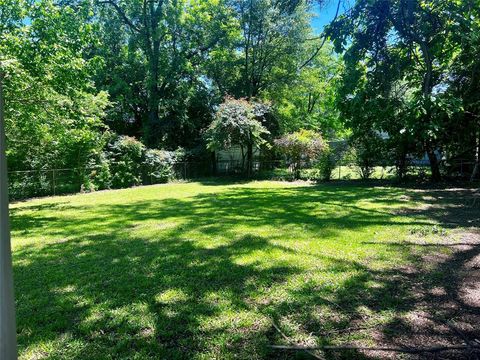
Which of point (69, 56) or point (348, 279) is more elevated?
point (69, 56)

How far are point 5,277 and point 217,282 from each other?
9.98ft

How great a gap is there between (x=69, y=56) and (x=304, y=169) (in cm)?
1373

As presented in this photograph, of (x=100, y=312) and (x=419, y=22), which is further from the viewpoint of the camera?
(x=419, y=22)

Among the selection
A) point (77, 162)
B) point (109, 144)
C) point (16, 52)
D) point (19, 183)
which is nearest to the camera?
point (16, 52)

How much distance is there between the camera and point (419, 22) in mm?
5789

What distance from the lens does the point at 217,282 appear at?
3988 millimetres

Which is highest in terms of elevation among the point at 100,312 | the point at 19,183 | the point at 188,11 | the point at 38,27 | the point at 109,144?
the point at 188,11

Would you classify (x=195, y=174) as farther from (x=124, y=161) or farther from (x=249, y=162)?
(x=124, y=161)

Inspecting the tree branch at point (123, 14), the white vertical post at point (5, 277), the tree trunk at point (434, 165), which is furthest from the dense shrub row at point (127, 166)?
the white vertical post at point (5, 277)

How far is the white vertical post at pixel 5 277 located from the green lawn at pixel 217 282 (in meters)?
1.61

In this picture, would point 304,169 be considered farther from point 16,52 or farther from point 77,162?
point 16,52

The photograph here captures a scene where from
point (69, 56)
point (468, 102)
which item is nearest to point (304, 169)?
point (468, 102)

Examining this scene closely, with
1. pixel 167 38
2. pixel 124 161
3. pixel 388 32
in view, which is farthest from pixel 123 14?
pixel 388 32

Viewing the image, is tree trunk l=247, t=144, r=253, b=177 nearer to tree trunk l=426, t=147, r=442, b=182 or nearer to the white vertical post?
tree trunk l=426, t=147, r=442, b=182
